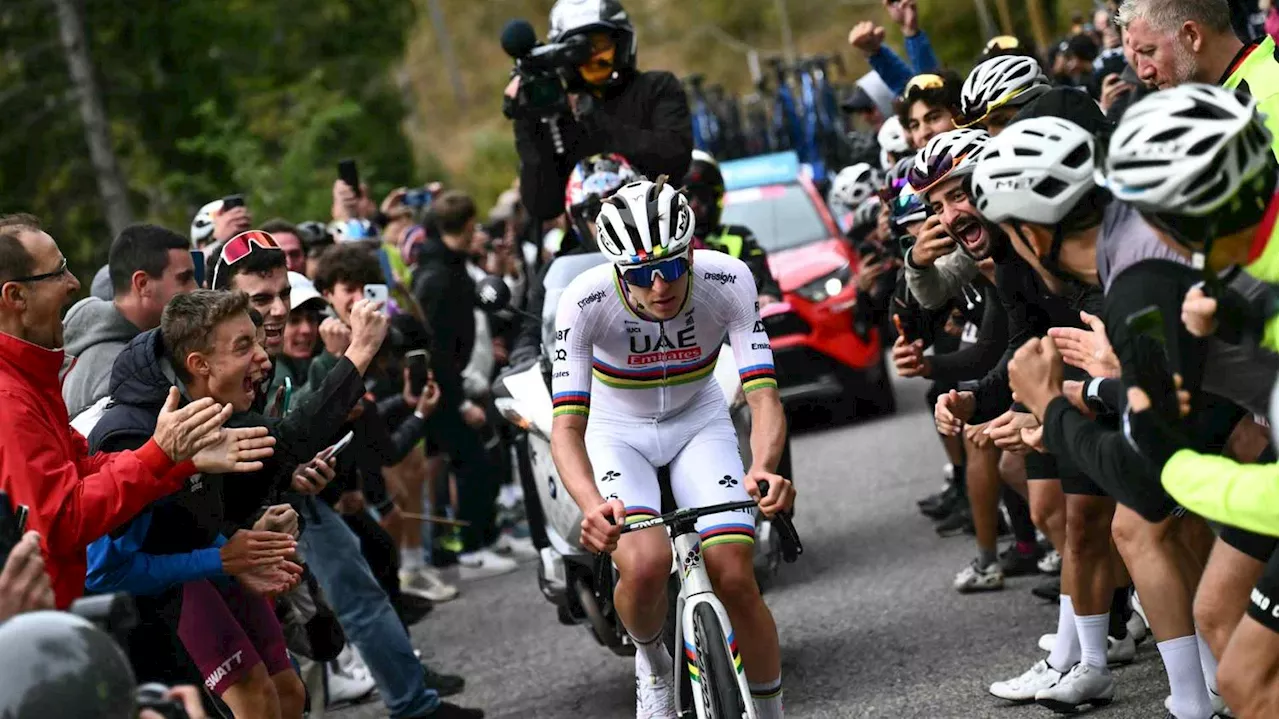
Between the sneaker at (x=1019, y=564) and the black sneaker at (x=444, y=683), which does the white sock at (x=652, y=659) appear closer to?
the black sneaker at (x=444, y=683)

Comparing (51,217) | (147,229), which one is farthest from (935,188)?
(51,217)

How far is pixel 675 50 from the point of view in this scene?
61.0 meters

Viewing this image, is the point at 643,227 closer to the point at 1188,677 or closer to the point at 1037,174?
the point at 1037,174

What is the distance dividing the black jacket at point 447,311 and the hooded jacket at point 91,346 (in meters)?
5.15

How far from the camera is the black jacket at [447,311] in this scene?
1203 centimetres

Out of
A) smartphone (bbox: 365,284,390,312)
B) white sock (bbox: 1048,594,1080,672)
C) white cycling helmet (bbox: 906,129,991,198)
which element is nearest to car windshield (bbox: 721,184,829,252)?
smartphone (bbox: 365,284,390,312)

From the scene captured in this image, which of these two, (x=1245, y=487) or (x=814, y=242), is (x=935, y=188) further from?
(x=814, y=242)

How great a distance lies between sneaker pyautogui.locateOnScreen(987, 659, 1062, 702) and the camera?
22.1ft

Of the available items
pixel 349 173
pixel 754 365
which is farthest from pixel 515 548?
pixel 754 365

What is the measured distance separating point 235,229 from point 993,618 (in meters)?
4.33

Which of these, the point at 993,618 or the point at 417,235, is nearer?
the point at 993,618

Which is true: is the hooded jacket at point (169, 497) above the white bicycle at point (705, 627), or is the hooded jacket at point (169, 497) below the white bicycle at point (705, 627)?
above

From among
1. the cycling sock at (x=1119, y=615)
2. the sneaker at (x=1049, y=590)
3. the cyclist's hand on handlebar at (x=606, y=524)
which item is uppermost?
the cyclist's hand on handlebar at (x=606, y=524)

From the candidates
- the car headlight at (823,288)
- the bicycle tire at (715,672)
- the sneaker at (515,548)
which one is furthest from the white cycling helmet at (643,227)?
the car headlight at (823,288)
